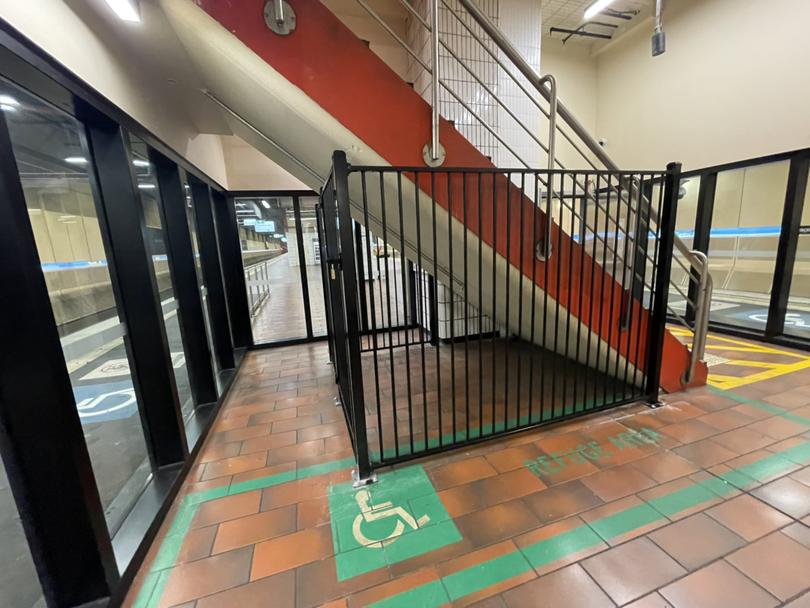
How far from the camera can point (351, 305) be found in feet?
5.82

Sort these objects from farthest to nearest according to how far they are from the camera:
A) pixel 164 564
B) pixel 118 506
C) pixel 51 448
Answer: pixel 118 506, pixel 164 564, pixel 51 448

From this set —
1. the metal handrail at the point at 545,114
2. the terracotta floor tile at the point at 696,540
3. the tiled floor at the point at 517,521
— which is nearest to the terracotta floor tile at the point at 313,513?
the tiled floor at the point at 517,521

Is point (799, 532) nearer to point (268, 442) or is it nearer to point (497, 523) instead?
point (497, 523)

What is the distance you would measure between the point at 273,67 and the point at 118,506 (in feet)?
7.65

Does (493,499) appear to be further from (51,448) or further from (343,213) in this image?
(51,448)

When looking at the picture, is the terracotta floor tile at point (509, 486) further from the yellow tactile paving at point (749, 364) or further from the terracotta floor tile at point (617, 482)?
the yellow tactile paving at point (749, 364)

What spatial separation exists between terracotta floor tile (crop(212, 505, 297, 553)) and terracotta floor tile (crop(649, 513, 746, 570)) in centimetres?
172

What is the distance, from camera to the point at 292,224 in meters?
4.47

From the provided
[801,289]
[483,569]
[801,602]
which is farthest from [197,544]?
[801,289]

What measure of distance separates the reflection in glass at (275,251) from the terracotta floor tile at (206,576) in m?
3.39

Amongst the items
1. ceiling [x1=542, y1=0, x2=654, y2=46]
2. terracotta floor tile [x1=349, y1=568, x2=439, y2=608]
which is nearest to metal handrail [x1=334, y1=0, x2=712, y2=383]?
terracotta floor tile [x1=349, y1=568, x2=439, y2=608]

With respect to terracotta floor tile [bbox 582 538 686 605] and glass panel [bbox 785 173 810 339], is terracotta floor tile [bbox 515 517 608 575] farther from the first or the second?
glass panel [bbox 785 173 810 339]

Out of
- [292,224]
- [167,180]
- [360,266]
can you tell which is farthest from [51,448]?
[292,224]

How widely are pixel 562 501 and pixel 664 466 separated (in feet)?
2.44
